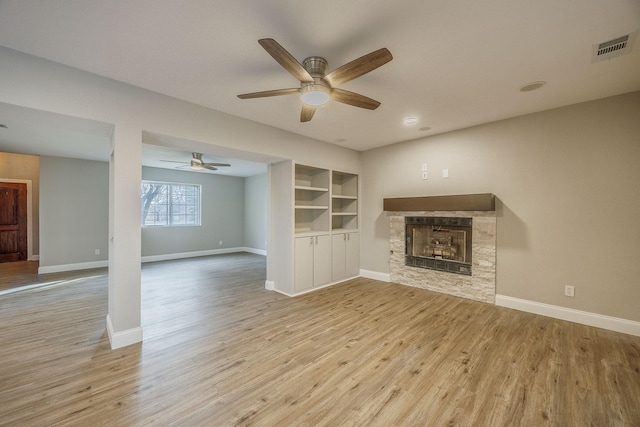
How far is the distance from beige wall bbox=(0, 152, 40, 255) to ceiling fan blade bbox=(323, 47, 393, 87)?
871 centimetres

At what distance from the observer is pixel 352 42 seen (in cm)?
195

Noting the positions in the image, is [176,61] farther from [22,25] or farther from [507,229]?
[507,229]

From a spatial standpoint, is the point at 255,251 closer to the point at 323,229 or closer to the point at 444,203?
the point at 323,229

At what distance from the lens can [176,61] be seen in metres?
2.21

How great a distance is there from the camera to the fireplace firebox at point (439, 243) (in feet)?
12.9

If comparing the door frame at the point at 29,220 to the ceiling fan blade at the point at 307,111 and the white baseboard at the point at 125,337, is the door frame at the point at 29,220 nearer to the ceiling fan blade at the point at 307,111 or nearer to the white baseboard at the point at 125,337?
the white baseboard at the point at 125,337

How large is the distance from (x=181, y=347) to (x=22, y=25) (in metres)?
2.83

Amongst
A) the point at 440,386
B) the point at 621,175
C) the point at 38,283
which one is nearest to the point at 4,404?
the point at 440,386

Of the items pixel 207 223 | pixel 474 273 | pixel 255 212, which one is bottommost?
pixel 474 273

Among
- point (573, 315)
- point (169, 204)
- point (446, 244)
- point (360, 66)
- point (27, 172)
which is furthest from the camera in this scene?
point (169, 204)

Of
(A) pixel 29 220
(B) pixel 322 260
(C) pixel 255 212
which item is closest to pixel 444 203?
(B) pixel 322 260

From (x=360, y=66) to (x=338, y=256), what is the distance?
3519 millimetres

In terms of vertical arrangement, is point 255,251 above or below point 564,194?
below

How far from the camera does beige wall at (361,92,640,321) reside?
9.29 ft
